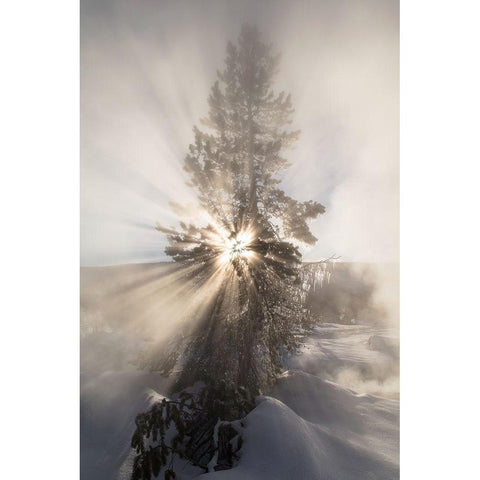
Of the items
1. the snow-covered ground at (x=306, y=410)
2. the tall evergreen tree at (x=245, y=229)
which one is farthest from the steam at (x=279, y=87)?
the snow-covered ground at (x=306, y=410)

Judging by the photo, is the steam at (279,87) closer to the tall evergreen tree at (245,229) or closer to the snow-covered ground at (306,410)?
the tall evergreen tree at (245,229)

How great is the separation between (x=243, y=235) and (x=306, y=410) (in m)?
1.46

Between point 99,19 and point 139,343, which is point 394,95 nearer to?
point 99,19

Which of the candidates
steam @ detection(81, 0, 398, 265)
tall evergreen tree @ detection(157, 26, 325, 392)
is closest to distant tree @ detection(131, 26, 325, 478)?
tall evergreen tree @ detection(157, 26, 325, 392)

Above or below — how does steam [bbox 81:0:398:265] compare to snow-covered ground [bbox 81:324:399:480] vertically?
above

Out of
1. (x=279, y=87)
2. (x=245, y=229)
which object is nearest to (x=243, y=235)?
(x=245, y=229)

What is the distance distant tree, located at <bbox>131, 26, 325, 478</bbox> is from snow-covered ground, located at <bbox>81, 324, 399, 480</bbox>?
212mm

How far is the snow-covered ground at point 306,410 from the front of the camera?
2.23 meters

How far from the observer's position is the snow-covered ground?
223cm

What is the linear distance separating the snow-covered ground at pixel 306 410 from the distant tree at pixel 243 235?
0.21 meters

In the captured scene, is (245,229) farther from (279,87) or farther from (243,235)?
(279,87)

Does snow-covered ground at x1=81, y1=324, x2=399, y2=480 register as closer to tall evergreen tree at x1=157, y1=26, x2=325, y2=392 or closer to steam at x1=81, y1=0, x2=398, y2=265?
tall evergreen tree at x1=157, y1=26, x2=325, y2=392

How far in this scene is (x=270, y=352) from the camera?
256cm
